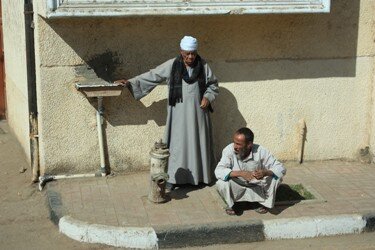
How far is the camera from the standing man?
23.7 ft

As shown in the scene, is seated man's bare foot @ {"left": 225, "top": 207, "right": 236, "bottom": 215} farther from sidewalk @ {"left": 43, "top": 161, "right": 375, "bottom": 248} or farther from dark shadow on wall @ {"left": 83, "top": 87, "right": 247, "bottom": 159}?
dark shadow on wall @ {"left": 83, "top": 87, "right": 247, "bottom": 159}

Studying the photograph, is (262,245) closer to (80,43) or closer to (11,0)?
(80,43)

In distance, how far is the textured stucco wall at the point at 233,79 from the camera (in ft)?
24.5

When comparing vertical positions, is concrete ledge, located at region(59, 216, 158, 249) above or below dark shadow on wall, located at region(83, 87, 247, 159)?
below

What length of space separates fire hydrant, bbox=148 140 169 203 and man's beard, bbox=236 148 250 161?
77 cm

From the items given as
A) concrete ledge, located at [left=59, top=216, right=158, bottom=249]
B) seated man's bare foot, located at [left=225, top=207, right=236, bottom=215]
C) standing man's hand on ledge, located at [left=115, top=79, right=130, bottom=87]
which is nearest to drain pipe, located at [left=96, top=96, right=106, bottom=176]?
standing man's hand on ledge, located at [left=115, top=79, right=130, bottom=87]

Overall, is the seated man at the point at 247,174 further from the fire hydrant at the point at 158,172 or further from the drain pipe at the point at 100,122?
the drain pipe at the point at 100,122

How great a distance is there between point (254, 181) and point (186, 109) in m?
1.24

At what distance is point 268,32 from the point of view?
26.1 feet

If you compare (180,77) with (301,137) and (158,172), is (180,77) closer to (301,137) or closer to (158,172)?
(158,172)

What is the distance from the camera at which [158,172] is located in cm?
687

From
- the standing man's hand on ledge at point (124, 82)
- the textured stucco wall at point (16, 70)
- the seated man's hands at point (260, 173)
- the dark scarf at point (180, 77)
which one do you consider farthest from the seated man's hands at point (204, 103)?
the textured stucco wall at point (16, 70)

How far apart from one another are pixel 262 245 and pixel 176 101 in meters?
1.93

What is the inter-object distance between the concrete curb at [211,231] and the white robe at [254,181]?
0.27m
